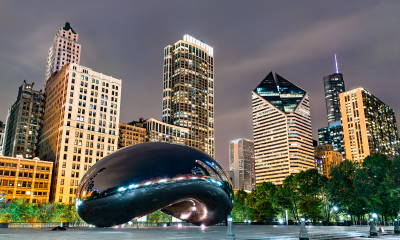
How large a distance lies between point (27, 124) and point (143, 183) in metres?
146

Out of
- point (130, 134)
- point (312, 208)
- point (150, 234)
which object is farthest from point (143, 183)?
point (130, 134)

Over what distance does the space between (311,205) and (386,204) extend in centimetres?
1535

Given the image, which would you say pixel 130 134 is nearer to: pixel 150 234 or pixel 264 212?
pixel 264 212

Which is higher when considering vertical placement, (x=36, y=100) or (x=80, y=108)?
(x=36, y=100)

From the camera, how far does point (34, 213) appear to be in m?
71.6

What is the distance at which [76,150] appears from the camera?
113 metres

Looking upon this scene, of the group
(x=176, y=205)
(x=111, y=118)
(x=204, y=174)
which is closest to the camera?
(x=204, y=174)

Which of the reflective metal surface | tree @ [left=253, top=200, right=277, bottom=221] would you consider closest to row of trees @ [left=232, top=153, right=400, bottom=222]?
tree @ [left=253, top=200, right=277, bottom=221]

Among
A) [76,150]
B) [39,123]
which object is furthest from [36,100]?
[76,150]

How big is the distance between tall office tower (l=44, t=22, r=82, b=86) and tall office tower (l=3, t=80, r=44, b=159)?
35.8 metres

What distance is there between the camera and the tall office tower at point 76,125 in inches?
4311

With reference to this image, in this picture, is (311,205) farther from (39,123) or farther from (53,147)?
(39,123)

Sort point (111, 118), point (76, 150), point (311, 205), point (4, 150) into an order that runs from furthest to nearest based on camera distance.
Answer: point (4, 150) < point (111, 118) < point (76, 150) < point (311, 205)

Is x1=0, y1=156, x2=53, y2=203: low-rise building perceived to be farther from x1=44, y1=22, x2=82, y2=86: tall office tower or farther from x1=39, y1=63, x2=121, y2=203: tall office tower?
x1=44, y1=22, x2=82, y2=86: tall office tower
